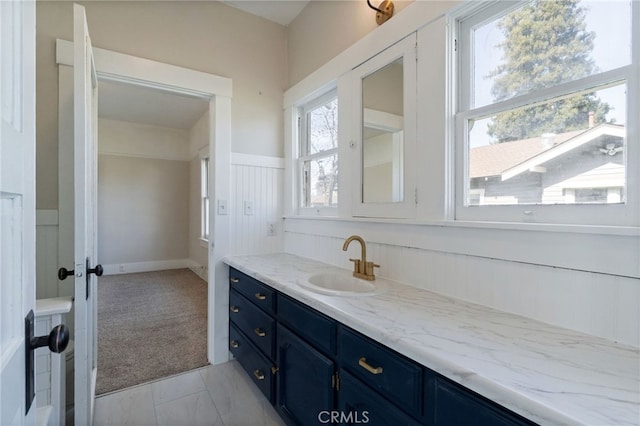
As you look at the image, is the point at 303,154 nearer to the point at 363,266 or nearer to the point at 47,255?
the point at 363,266

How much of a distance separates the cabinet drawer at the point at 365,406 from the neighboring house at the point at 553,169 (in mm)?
907

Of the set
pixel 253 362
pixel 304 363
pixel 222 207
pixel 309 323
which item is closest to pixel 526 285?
pixel 309 323

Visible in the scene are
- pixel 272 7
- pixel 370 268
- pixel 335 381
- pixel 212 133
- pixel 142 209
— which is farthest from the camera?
pixel 142 209

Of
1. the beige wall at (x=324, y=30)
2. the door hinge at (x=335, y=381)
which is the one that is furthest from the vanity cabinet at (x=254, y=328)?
the beige wall at (x=324, y=30)

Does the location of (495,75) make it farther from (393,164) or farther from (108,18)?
(108,18)

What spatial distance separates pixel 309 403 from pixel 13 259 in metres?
1.29

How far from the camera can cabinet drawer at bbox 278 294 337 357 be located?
1.29m

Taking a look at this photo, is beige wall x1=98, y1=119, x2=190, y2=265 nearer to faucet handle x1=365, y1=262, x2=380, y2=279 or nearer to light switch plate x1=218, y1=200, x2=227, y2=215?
light switch plate x1=218, y1=200, x2=227, y2=215

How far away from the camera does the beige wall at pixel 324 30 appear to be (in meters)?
1.99

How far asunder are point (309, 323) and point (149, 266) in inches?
213

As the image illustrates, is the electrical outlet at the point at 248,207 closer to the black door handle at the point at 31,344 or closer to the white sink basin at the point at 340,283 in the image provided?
the white sink basin at the point at 340,283

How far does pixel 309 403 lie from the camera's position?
144 centimetres

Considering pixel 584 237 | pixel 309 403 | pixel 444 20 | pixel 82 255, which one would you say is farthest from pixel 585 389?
pixel 82 255

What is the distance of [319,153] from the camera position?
243cm
